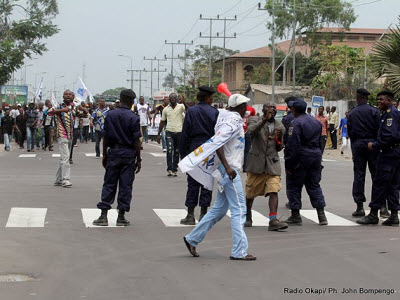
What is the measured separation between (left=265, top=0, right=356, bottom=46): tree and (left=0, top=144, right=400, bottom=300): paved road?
7818cm

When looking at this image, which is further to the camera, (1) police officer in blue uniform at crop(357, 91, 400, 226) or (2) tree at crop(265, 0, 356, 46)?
(2) tree at crop(265, 0, 356, 46)

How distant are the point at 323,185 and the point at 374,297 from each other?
462 inches

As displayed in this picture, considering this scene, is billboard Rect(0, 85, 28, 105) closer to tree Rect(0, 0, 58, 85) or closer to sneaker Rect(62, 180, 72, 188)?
tree Rect(0, 0, 58, 85)

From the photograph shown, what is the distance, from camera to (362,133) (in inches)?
508

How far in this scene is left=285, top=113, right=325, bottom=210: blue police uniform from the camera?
12055mm

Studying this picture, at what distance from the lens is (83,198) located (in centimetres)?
1543

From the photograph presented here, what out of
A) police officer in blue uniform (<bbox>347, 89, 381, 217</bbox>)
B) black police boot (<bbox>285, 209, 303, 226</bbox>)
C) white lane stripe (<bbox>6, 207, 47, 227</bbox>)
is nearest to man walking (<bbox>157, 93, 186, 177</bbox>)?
white lane stripe (<bbox>6, 207, 47, 227</bbox>)

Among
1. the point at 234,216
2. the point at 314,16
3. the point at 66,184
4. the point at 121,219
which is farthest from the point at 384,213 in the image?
the point at 314,16

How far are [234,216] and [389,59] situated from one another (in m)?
18.0

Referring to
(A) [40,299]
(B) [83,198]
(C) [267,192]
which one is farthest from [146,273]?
(B) [83,198]

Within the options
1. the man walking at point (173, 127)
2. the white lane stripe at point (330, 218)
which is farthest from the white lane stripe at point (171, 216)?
the man walking at point (173, 127)

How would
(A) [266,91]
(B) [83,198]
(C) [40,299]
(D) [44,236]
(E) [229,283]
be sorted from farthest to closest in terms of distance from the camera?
(A) [266,91] → (B) [83,198] → (D) [44,236] → (E) [229,283] → (C) [40,299]

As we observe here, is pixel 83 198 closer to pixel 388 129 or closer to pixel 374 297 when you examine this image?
pixel 388 129

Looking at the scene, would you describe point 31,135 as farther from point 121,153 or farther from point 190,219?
→ point 121,153
